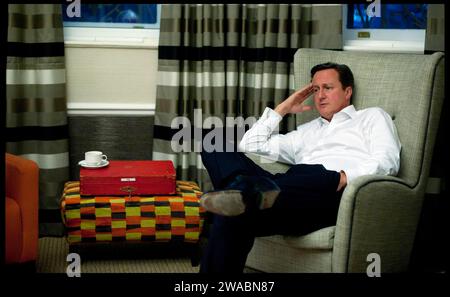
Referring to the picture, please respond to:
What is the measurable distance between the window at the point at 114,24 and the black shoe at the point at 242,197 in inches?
56.2

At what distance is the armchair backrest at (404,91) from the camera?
2457mm

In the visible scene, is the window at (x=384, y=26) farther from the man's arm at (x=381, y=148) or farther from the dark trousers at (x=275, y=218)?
the dark trousers at (x=275, y=218)

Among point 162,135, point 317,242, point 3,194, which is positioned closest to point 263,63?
point 162,135

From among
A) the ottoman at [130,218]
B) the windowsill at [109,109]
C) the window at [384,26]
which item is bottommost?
the ottoman at [130,218]

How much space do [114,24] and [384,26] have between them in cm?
157

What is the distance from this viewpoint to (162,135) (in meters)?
3.33

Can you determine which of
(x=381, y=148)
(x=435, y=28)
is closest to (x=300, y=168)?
(x=381, y=148)

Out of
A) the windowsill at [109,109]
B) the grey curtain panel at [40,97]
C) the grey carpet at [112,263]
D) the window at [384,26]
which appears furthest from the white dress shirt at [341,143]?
the grey curtain panel at [40,97]

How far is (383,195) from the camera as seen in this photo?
7.48 ft

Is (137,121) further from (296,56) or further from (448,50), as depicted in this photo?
(448,50)

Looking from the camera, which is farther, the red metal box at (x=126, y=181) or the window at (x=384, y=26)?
the window at (x=384, y=26)

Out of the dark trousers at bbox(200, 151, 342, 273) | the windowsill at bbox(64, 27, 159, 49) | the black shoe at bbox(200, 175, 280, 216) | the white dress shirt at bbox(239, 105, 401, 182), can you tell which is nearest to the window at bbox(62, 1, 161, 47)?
the windowsill at bbox(64, 27, 159, 49)

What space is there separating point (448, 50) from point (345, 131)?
0.99m

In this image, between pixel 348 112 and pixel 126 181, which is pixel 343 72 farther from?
pixel 126 181
